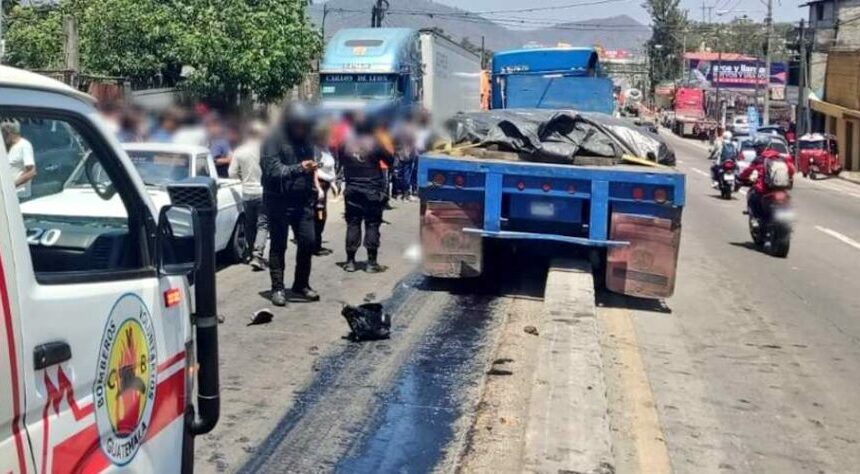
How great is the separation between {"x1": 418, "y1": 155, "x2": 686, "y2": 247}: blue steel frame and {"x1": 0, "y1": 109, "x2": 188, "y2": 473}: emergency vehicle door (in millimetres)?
6812

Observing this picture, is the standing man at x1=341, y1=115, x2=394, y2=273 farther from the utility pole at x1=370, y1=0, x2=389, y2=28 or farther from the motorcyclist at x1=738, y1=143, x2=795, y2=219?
the utility pole at x1=370, y1=0, x2=389, y2=28

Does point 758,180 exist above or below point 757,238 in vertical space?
above

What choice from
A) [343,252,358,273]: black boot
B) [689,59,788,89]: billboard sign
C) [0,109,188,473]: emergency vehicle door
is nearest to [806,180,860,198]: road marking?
[343,252,358,273]: black boot

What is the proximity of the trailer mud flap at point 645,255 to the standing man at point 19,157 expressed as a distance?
7.55 metres

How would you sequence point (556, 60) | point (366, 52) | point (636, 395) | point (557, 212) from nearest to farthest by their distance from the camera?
point (636, 395)
point (557, 212)
point (556, 60)
point (366, 52)

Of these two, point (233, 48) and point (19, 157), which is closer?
point (19, 157)

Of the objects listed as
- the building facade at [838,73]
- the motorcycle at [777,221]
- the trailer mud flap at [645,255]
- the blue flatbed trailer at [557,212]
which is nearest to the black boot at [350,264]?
the blue flatbed trailer at [557,212]

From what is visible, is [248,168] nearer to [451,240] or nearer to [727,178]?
[451,240]

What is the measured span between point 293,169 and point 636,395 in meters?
3.88

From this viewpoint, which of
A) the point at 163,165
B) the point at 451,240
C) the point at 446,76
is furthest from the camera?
the point at 446,76

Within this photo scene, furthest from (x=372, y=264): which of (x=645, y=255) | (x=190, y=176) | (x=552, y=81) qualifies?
(x=552, y=81)

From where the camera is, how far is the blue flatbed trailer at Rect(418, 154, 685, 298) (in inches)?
388

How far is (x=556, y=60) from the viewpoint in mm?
19750

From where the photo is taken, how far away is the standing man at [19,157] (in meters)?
2.62
